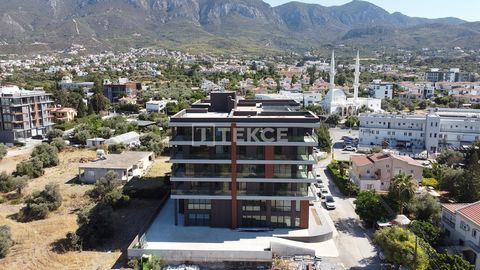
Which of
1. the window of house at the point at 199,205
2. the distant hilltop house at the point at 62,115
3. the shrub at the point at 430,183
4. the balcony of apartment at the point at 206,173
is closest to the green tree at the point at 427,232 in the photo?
the balcony of apartment at the point at 206,173

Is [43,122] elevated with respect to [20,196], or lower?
elevated

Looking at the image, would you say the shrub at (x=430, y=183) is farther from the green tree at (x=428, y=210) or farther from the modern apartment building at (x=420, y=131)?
the modern apartment building at (x=420, y=131)

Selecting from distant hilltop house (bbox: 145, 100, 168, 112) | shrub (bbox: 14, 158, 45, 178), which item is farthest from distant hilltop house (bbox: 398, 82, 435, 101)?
shrub (bbox: 14, 158, 45, 178)

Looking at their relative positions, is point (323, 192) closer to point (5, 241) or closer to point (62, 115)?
point (5, 241)

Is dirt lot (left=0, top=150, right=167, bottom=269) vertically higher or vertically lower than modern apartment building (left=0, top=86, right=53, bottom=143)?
lower

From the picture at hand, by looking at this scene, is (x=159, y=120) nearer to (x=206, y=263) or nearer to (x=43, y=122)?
(x=43, y=122)

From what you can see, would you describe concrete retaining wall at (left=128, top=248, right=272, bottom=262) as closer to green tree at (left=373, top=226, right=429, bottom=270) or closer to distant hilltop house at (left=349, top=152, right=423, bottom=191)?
green tree at (left=373, top=226, right=429, bottom=270)

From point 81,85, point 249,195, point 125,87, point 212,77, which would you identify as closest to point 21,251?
point 249,195
